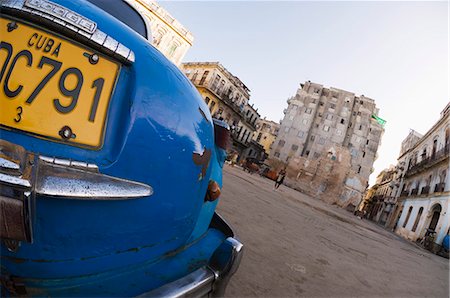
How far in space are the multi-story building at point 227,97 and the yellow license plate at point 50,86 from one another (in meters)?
33.8

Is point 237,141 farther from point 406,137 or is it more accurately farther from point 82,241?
point 82,241

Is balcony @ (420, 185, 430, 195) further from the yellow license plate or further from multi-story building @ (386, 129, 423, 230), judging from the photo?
the yellow license plate

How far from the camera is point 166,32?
93.4ft

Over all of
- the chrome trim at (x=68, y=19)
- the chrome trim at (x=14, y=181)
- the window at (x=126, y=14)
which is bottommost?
the chrome trim at (x=14, y=181)

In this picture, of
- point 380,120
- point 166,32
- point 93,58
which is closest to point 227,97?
point 166,32

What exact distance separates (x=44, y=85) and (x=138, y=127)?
0.28 metres

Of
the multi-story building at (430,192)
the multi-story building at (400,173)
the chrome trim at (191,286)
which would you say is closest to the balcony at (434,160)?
the multi-story building at (430,192)

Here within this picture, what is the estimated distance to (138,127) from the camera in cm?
87

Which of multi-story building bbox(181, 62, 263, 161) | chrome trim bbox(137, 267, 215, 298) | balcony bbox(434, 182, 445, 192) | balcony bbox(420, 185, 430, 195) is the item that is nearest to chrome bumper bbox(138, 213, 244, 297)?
chrome trim bbox(137, 267, 215, 298)

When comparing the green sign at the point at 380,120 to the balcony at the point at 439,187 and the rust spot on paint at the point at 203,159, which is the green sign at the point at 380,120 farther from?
the rust spot on paint at the point at 203,159

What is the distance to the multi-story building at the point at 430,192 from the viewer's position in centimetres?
1664

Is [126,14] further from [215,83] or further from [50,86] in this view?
[215,83]

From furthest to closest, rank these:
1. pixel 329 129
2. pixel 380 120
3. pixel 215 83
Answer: pixel 380 120 < pixel 329 129 < pixel 215 83

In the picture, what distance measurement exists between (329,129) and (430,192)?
24.2 metres
